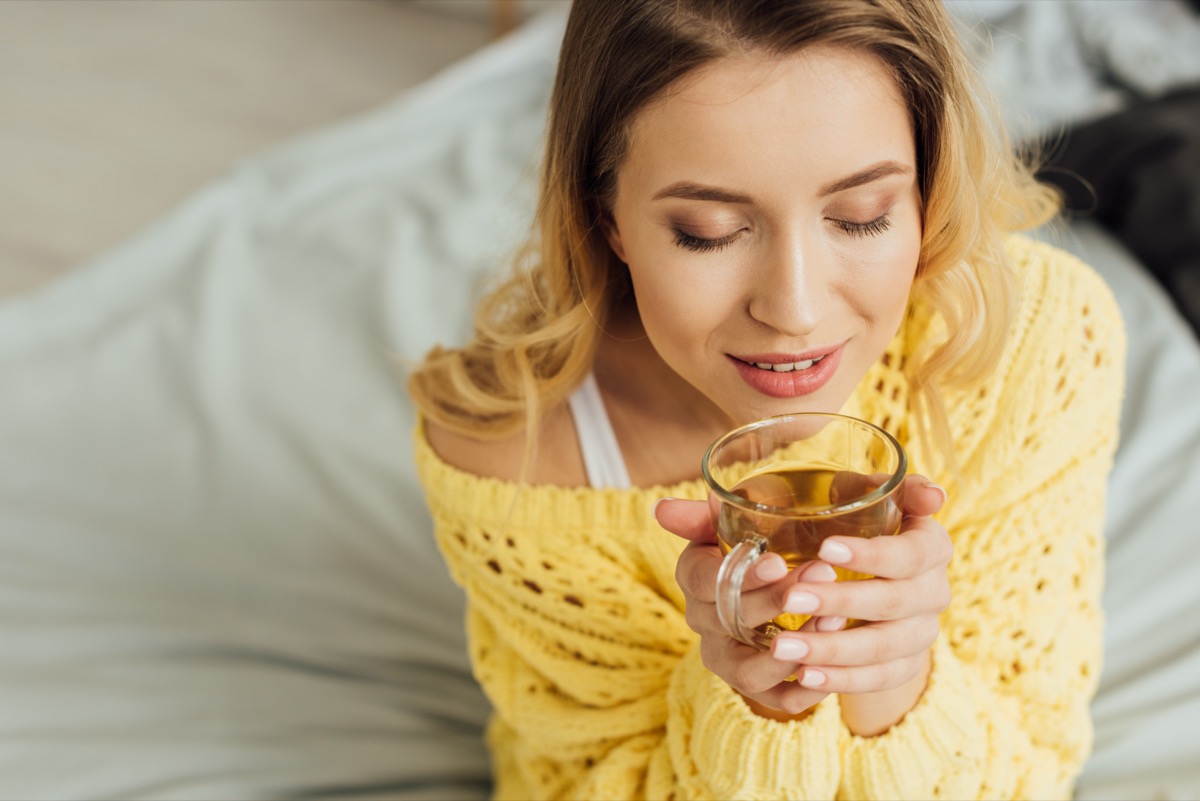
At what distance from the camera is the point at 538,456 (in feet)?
4.00

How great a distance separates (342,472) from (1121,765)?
1137 millimetres

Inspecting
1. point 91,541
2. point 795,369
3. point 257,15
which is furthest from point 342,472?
point 257,15

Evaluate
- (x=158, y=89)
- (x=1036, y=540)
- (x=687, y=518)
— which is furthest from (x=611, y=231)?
(x=158, y=89)

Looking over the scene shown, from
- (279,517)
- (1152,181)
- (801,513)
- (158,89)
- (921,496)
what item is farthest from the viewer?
(158,89)

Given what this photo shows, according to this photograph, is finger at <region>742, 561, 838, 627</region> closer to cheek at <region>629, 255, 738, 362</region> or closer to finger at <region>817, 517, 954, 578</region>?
finger at <region>817, 517, 954, 578</region>

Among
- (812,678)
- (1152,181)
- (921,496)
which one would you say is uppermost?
(1152,181)

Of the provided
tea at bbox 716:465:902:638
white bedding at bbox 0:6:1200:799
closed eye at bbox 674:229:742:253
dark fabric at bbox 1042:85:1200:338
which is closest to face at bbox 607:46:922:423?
closed eye at bbox 674:229:742:253

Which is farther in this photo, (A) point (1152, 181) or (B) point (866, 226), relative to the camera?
(A) point (1152, 181)

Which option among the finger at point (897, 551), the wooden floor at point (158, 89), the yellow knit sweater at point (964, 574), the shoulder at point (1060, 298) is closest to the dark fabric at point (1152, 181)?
the shoulder at point (1060, 298)

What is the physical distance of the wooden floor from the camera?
11.0 ft

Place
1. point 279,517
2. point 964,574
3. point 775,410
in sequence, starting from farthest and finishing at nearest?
point 279,517
point 964,574
point 775,410

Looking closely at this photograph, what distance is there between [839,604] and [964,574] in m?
0.41

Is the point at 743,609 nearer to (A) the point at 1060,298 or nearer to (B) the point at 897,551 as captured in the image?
(B) the point at 897,551

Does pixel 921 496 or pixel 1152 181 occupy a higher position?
pixel 1152 181
